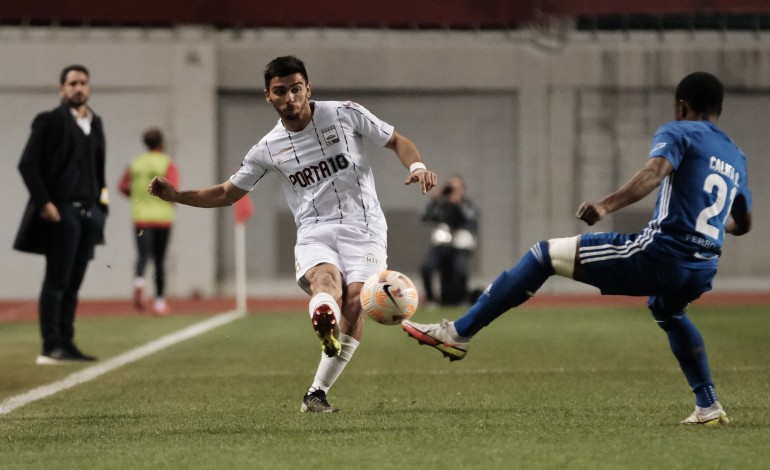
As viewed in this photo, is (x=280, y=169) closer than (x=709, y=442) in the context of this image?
No

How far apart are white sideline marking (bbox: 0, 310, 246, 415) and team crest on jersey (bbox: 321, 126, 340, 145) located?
235cm

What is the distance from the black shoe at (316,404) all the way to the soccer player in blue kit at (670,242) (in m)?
0.87

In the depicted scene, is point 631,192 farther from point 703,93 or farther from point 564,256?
point 703,93

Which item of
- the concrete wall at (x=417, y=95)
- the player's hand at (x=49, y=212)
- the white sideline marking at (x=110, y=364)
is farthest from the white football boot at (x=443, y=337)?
the concrete wall at (x=417, y=95)

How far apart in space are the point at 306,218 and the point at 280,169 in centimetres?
30

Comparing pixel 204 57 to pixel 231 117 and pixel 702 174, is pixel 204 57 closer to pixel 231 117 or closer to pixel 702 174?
pixel 231 117

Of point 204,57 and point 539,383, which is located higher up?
point 204,57

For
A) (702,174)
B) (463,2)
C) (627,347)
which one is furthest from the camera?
(463,2)

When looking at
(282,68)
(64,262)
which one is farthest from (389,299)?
(64,262)

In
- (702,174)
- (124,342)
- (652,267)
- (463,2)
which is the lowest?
(124,342)

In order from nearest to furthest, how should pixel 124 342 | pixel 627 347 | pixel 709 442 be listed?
pixel 709 442
pixel 627 347
pixel 124 342

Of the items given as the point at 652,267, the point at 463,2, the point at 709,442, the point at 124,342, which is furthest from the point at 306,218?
the point at 463,2

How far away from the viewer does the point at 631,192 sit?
5.61 metres

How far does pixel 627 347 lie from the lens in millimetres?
11281
